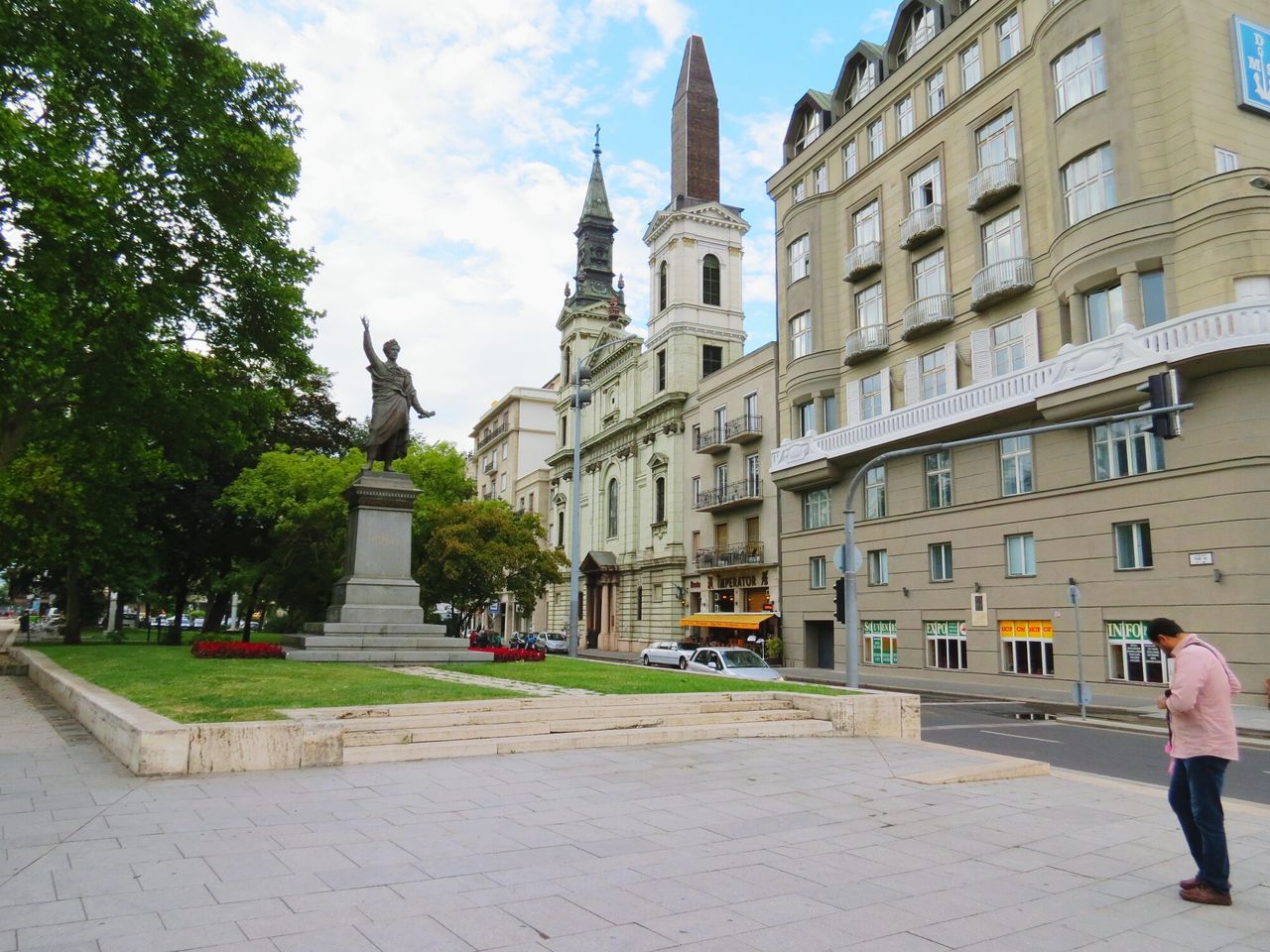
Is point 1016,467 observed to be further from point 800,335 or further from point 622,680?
point 622,680

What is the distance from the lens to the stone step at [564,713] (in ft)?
36.4

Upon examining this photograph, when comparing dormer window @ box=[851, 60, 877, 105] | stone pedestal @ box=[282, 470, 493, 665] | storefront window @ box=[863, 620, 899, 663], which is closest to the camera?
stone pedestal @ box=[282, 470, 493, 665]

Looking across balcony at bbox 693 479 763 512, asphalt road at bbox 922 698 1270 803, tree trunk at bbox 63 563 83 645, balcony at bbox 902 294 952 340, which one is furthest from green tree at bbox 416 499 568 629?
asphalt road at bbox 922 698 1270 803

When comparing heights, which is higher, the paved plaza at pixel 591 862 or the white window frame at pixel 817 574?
the white window frame at pixel 817 574

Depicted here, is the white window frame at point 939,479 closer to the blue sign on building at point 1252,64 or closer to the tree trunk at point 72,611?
the blue sign on building at point 1252,64

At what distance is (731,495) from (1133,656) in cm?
2269

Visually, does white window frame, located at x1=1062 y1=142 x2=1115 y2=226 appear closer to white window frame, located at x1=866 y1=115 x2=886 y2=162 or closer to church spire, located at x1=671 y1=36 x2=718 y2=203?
white window frame, located at x1=866 y1=115 x2=886 y2=162

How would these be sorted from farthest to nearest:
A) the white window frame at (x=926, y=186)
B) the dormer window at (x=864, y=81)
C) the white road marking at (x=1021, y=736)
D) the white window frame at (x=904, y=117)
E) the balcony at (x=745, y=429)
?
the balcony at (x=745, y=429), the dormer window at (x=864, y=81), the white window frame at (x=904, y=117), the white window frame at (x=926, y=186), the white road marking at (x=1021, y=736)

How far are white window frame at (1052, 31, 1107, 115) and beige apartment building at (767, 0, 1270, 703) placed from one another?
0.07m

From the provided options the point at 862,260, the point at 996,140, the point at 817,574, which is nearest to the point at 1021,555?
the point at 817,574

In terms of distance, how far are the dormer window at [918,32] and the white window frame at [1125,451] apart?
17.6 meters

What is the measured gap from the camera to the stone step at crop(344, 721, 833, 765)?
10.3 m

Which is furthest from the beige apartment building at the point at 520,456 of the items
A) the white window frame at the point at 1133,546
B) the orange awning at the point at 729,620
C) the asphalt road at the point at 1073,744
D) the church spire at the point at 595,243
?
the asphalt road at the point at 1073,744

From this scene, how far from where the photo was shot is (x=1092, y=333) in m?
25.5
